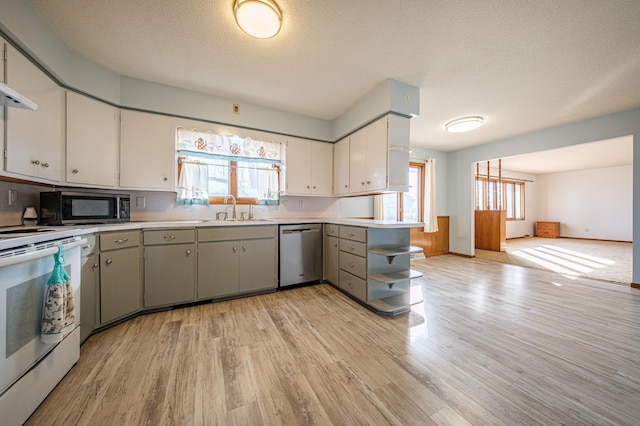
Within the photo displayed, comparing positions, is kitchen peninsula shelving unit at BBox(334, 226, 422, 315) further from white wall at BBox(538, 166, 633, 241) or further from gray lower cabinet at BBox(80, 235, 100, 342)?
white wall at BBox(538, 166, 633, 241)

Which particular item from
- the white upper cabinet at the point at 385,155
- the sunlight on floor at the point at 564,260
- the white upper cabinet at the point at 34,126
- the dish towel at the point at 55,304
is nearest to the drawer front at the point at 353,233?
the white upper cabinet at the point at 385,155

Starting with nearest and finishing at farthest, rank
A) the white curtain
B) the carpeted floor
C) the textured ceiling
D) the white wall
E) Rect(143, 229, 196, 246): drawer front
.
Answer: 1. the textured ceiling
2. Rect(143, 229, 196, 246): drawer front
3. the carpeted floor
4. the white curtain
5. the white wall

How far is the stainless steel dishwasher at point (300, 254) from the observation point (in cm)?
297

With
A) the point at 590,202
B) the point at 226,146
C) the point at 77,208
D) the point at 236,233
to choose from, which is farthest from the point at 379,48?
the point at 590,202

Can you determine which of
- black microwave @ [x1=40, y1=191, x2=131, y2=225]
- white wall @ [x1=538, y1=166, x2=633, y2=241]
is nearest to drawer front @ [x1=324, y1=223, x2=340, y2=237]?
black microwave @ [x1=40, y1=191, x2=131, y2=225]

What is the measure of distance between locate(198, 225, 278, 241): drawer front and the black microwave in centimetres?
77

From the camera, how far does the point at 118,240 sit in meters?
2.02

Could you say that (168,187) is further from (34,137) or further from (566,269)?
(566,269)

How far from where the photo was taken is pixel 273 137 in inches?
131

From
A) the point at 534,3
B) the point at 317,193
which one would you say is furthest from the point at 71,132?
the point at 534,3

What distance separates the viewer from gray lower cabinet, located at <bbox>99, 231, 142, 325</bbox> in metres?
1.93

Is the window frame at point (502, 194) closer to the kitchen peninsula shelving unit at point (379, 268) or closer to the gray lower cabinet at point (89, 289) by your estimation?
the kitchen peninsula shelving unit at point (379, 268)

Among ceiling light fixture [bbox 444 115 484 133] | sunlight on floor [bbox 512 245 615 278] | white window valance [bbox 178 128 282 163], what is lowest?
sunlight on floor [bbox 512 245 615 278]

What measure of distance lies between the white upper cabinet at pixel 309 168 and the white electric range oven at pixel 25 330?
8.06ft
